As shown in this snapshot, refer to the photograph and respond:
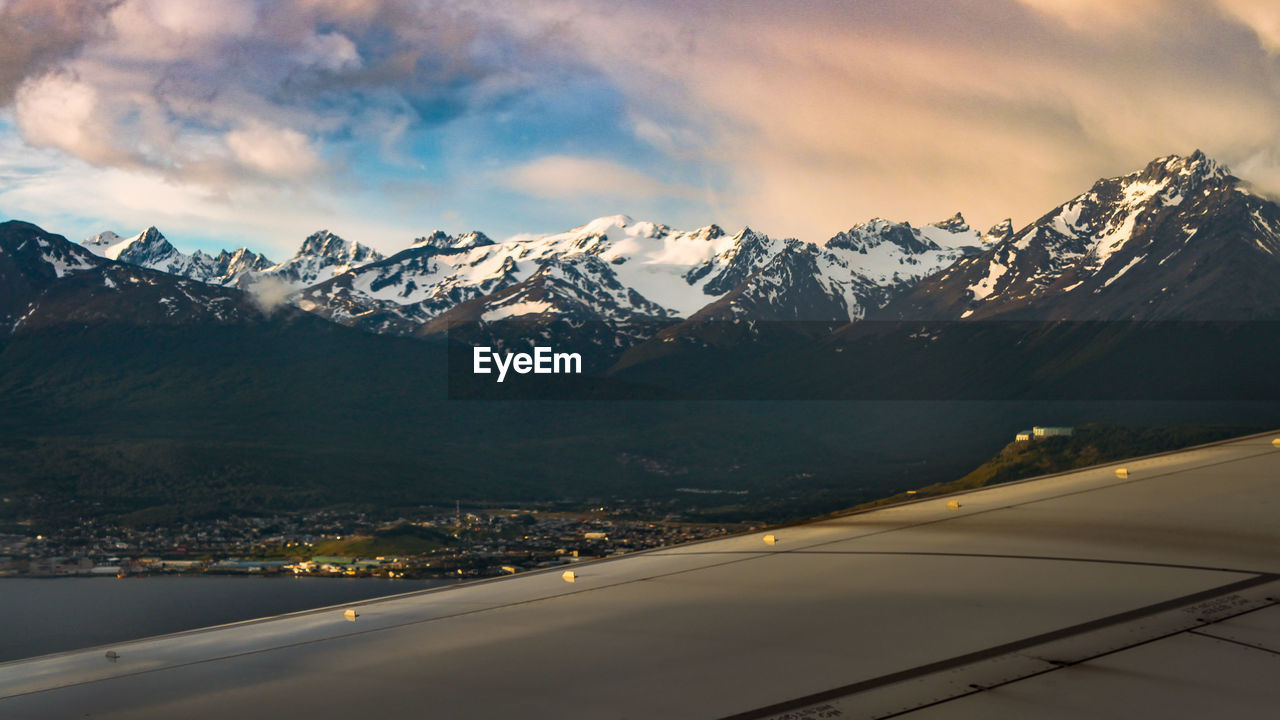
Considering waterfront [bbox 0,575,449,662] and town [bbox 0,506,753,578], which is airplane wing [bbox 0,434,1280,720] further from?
town [bbox 0,506,753,578]

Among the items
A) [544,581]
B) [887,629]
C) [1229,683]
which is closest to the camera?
[1229,683]

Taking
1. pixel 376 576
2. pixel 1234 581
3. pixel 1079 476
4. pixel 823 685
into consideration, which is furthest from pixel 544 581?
pixel 376 576

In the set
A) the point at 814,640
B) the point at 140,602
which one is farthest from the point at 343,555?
the point at 814,640

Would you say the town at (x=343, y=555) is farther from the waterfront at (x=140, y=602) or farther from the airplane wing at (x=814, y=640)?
the airplane wing at (x=814, y=640)

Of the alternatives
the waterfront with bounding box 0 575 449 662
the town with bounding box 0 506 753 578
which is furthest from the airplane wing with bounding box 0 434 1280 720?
the town with bounding box 0 506 753 578

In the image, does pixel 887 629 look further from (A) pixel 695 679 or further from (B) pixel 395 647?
(B) pixel 395 647
